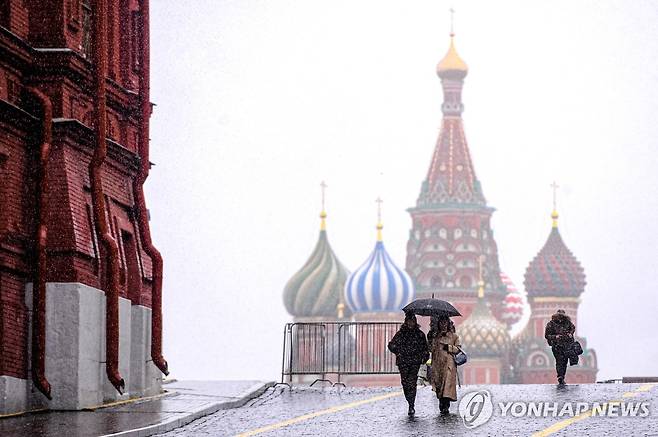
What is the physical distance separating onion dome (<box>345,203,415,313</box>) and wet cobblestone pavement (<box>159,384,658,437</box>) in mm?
156372

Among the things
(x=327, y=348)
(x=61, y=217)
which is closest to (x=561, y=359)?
(x=61, y=217)

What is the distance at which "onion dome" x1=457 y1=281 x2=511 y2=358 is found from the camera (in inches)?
7603

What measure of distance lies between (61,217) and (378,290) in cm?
16142

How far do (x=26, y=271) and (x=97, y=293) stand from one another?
4.99 ft

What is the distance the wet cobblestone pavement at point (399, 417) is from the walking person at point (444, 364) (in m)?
0.30

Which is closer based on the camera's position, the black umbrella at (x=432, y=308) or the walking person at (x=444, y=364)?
the walking person at (x=444, y=364)

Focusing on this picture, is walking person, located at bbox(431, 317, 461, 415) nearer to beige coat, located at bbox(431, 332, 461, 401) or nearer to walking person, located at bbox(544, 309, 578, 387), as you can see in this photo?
beige coat, located at bbox(431, 332, 461, 401)

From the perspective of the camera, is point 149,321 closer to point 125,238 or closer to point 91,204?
point 125,238

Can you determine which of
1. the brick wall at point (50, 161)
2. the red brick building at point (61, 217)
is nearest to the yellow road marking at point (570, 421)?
the red brick building at point (61, 217)

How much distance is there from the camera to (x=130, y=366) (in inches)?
1335

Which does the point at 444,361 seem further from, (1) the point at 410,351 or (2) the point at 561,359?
(2) the point at 561,359

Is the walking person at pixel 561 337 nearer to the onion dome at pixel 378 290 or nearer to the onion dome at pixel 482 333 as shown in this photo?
the onion dome at pixel 378 290

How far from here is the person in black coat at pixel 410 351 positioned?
2816cm

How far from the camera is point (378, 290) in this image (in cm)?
19162
